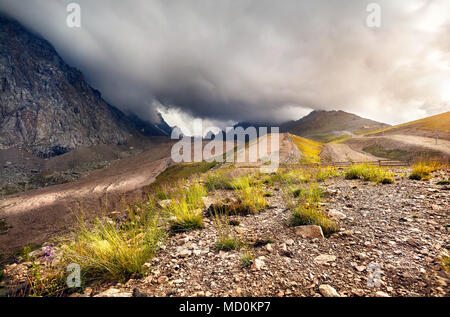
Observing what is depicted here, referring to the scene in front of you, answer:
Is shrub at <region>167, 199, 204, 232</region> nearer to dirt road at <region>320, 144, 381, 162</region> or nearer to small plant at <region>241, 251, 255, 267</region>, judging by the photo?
small plant at <region>241, 251, 255, 267</region>

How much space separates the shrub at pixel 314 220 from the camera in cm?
361

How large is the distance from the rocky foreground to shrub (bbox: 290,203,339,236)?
0.17m

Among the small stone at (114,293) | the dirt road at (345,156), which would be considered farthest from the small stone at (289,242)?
the dirt road at (345,156)

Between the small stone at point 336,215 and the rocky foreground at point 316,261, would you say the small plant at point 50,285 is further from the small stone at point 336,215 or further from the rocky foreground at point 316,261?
the small stone at point 336,215

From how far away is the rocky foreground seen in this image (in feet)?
7.29

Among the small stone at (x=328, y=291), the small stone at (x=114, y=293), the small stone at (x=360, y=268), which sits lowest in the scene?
the small stone at (x=114, y=293)

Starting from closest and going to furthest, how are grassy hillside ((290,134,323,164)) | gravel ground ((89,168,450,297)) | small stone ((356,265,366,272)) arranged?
1. gravel ground ((89,168,450,297))
2. small stone ((356,265,366,272))
3. grassy hillside ((290,134,323,164))

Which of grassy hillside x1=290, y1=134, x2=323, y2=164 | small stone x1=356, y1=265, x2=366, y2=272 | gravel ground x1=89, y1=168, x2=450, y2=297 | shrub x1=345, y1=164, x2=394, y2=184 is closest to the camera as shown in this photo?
gravel ground x1=89, y1=168, x2=450, y2=297

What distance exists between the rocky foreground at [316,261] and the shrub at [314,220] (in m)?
0.17

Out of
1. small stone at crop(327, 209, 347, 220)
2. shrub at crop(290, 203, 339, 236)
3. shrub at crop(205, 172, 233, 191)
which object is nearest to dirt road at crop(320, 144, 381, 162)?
shrub at crop(205, 172, 233, 191)

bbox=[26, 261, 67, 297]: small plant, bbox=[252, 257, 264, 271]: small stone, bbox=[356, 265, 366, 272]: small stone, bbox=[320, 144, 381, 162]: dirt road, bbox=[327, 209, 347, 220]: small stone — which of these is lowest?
bbox=[26, 261, 67, 297]: small plant

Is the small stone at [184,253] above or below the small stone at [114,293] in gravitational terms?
→ above

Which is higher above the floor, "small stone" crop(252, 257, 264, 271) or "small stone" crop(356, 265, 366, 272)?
"small stone" crop(356, 265, 366, 272)

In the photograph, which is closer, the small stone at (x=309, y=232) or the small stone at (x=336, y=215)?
the small stone at (x=309, y=232)
